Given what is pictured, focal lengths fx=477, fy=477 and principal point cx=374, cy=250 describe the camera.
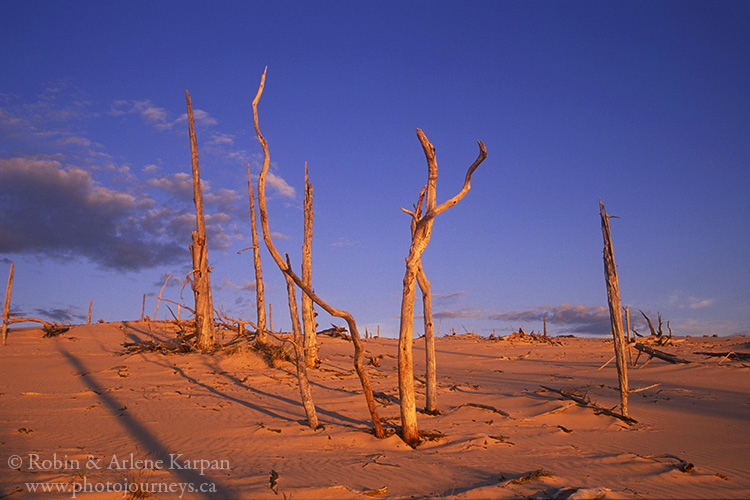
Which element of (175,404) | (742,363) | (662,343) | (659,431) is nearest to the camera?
(659,431)

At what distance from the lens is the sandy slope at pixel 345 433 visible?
518 cm

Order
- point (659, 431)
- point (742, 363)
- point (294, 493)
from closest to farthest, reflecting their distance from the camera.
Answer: point (294, 493), point (659, 431), point (742, 363)

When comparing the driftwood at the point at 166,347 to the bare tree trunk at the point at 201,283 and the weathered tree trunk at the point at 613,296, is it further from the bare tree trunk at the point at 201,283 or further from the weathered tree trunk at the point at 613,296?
the weathered tree trunk at the point at 613,296

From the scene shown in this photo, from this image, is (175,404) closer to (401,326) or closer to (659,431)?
(401,326)

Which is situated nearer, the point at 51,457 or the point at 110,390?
the point at 51,457

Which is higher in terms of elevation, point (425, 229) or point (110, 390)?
point (425, 229)

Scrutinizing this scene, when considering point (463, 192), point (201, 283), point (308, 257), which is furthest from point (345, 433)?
point (201, 283)

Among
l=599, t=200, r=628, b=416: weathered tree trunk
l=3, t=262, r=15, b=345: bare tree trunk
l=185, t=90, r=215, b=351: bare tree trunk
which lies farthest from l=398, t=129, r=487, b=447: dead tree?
l=3, t=262, r=15, b=345: bare tree trunk

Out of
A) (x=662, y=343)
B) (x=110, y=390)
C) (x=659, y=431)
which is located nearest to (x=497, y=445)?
(x=659, y=431)

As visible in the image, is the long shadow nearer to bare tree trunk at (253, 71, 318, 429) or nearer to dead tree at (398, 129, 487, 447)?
bare tree trunk at (253, 71, 318, 429)

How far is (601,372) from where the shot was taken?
1556cm

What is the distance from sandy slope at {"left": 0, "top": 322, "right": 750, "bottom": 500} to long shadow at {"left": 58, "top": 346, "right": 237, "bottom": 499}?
0.12 feet

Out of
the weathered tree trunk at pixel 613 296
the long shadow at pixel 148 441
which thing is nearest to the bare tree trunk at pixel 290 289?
the long shadow at pixel 148 441

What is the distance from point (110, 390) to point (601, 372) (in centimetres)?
1440
